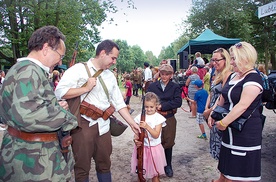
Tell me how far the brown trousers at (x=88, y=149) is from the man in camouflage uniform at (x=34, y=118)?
723 mm

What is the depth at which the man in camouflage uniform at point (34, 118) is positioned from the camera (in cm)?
180

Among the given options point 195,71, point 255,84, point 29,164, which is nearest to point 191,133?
point 195,71

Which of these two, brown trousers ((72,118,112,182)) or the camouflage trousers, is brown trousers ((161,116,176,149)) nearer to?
brown trousers ((72,118,112,182))

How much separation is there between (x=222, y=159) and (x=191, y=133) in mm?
4039

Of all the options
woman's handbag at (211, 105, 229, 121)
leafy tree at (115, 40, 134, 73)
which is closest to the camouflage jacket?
woman's handbag at (211, 105, 229, 121)

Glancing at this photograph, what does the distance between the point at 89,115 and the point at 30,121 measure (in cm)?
105

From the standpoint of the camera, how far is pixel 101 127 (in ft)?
9.70

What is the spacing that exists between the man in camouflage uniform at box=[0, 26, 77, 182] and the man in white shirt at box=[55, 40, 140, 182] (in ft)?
2.11

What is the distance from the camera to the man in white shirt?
9.01 ft

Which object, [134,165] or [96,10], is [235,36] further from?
[134,165]

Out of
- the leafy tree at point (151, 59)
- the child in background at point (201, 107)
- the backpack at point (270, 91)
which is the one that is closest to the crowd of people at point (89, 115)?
the backpack at point (270, 91)

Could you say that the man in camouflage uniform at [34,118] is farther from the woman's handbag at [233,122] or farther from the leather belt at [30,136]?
the woman's handbag at [233,122]

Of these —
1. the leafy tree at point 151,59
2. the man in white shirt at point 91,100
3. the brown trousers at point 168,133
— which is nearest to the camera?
the man in white shirt at point 91,100

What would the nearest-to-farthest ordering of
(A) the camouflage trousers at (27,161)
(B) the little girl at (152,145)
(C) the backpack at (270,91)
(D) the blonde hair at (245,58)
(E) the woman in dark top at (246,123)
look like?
(A) the camouflage trousers at (27,161) → (E) the woman in dark top at (246,123) → (D) the blonde hair at (245,58) → (B) the little girl at (152,145) → (C) the backpack at (270,91)
